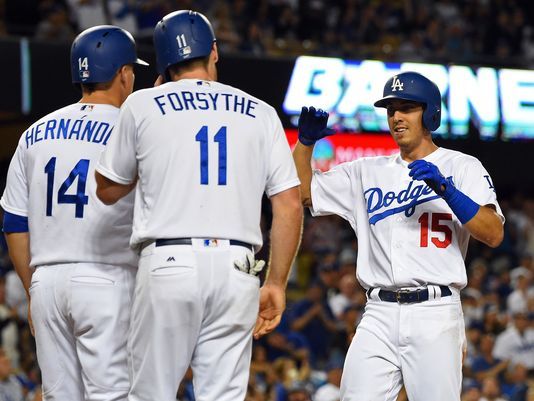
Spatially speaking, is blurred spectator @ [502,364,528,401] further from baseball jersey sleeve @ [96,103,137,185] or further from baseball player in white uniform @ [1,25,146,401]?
baseball jersey sleeve @ [96,103,137,185]

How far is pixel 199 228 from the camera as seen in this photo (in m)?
4.25

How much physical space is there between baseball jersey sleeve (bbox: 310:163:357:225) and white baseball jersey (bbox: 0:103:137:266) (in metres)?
1.28

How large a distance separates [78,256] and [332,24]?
1365 centimetres

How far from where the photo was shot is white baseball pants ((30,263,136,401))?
Answer: 4.83 meters

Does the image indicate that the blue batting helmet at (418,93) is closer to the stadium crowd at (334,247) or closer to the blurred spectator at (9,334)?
the stadium crowd at (334,247)

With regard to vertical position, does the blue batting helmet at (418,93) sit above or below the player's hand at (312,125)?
above

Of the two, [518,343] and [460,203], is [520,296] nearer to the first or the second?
[518,343]

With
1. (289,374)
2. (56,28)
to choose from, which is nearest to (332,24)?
(56,28)

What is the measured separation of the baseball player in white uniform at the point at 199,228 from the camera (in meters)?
4.23

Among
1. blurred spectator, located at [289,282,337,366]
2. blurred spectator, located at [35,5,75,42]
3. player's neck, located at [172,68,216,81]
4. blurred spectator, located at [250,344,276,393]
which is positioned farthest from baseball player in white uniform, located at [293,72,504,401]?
blurred spectator, located at [35,5,75,42]

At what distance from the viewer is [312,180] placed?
232 inches

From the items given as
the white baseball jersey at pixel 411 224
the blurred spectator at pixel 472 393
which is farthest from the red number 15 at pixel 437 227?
the blurred spectator at pixel 472 393

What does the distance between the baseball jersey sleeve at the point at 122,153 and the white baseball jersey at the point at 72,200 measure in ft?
1.63

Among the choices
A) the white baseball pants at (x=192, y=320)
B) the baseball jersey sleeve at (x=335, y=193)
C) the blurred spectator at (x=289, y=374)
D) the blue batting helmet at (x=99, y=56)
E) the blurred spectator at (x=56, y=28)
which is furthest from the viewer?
the blurred spectator at (x=56, y=28)
